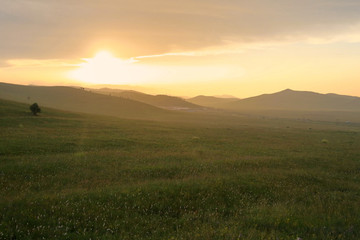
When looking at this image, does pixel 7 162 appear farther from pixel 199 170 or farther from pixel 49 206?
pixel 199 170

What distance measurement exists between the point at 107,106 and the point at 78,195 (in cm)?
14357

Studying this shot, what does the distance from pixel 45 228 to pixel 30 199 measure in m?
2.52

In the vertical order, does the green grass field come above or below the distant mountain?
below

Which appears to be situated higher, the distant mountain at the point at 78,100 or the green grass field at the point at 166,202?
the distant mountain at the point at 78,100

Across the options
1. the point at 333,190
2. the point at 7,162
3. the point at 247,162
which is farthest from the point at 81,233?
the point at 247,162

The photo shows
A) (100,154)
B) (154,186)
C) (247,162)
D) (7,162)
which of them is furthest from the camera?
(100,154)

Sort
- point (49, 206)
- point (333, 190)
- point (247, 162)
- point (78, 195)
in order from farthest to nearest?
point (247, 162)
point (333, 190)
point (78, 195)
point (49, 206)

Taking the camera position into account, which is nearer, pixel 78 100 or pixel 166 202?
pixel 166 202

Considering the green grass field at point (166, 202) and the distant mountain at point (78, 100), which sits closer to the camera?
the green grass field at point (166, 202)

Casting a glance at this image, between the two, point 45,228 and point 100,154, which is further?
point 100,154

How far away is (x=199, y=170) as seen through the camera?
15.0 m

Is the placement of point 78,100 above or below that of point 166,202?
above

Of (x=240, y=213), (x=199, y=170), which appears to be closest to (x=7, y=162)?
(x=199, y=170)

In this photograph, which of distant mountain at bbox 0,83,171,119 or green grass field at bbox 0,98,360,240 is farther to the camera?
distant mountain at bbox 0,83,171,119
